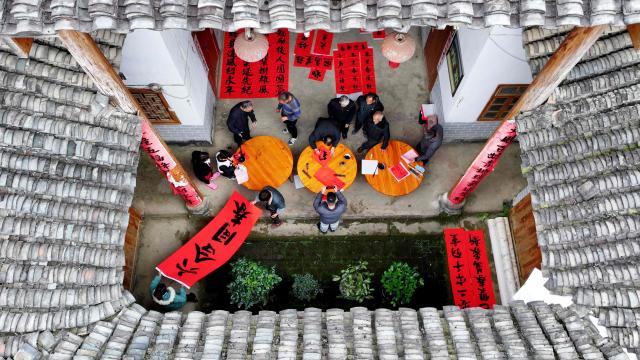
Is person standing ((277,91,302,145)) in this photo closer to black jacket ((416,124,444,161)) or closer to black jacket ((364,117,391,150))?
black jacket ((364,117,391,150))

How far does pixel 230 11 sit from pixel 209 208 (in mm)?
6308

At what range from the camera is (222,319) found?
6.20 metres

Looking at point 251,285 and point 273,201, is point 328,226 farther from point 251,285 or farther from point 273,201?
point 251,285

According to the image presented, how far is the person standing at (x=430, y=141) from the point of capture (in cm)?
991

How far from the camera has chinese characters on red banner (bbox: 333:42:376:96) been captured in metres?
11.7

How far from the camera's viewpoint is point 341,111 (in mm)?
10273

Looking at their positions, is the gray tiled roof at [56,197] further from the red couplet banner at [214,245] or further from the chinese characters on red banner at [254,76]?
the chinese characters on red banner at [254,76]

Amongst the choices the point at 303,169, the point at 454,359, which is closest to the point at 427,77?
the point at 303,169

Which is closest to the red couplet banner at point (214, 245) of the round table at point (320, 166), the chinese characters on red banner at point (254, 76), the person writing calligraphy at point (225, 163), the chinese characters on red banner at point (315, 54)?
the person writing calligraphy at point (225, 163)

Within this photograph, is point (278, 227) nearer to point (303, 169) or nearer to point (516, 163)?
point (303, 169)

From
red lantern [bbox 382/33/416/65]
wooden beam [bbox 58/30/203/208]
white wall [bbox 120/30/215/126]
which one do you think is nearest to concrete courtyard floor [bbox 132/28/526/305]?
white wall [bbox 120/30/215/126]

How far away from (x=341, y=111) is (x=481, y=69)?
2933 mm

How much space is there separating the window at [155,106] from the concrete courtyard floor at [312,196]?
111 centimetres

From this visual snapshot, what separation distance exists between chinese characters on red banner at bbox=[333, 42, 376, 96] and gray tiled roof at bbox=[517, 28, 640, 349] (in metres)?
5.20
